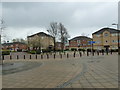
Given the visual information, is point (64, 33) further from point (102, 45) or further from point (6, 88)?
point (6, 88)

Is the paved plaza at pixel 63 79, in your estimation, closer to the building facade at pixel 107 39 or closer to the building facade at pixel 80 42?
the building facade at pixel 107 39

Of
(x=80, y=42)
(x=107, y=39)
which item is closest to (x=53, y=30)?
(x=107, y=39)

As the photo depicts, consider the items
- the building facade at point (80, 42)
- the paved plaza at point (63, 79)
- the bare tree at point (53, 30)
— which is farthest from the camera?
the building facade at point (80, 42)

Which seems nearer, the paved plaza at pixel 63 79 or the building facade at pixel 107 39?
the paved plaza at pixel 63 79

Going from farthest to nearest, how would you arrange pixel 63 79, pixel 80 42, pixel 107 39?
1. pixel 80 42
2. pixel 107 39
3. pixel 63 79

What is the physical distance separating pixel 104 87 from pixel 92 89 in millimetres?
592

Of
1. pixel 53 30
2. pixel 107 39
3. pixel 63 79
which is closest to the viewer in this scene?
pixel 63 79

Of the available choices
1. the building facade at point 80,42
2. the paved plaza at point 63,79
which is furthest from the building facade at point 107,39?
the paved plaza at point 63,79

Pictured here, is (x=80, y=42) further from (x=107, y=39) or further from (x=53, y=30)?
(x=53, y=30)

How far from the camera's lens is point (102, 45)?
54.6m

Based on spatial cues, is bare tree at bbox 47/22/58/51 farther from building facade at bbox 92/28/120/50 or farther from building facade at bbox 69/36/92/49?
building facade at bbox 69/36/92/49

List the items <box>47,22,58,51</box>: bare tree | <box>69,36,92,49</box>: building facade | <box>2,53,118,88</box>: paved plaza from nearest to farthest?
1. <box>2,53,118,88</box>: paved plaza
2. <box>47,22,58,51</box>: bare tree
3. <box>69,36,92,49</box>: building facade

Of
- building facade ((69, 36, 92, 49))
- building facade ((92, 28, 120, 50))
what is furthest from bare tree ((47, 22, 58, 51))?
building facade ((69, 36, 92, 49))

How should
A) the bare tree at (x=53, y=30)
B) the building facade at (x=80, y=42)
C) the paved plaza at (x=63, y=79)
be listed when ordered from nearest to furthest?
the paved plaza at (x=63, y=79) → the bare tree at (x=53, y=30) → the building facade at (x=80, y=42)
